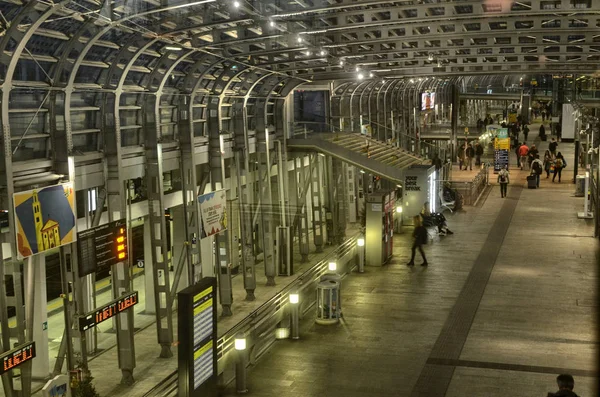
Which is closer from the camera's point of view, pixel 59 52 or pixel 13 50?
pixel 13 50

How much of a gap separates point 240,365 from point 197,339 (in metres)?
1.70

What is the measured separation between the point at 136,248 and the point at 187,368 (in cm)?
749

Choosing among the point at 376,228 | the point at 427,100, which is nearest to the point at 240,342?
the point at 376,228

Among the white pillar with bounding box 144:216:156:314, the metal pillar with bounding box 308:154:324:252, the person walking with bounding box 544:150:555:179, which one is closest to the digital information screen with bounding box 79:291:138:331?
the white pillar with bounding box 144:216:156:314

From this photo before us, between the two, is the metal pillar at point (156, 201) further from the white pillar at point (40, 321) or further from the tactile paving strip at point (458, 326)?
the tactile paving strip at point (458, 326)

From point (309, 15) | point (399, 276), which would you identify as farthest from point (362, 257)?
point (309, 15)

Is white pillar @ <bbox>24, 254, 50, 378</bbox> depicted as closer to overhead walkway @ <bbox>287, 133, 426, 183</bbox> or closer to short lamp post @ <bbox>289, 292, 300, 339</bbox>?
short lamp post @ <bbox>289, 292, 300, 339</bbox>

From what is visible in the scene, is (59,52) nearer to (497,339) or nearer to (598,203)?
(497,339)

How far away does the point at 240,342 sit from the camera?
11.1 m

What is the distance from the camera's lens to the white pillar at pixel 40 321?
38.5 feet

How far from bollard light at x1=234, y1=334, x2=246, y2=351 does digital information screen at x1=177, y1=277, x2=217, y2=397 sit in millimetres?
900

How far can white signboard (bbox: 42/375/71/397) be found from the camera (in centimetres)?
918

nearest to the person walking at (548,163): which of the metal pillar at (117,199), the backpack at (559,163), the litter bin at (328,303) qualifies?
the backpack at (559,163)

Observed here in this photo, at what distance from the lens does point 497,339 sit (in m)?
13.7
